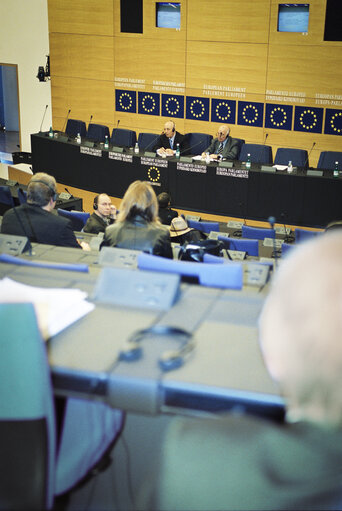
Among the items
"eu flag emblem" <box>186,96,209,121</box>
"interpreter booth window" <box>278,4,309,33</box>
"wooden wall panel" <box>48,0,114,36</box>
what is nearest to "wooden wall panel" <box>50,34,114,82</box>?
"wooden wall panel" <box>48,0,114,36</box>

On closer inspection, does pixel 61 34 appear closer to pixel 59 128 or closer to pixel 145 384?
pixel 59 128

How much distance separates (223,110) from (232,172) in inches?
110

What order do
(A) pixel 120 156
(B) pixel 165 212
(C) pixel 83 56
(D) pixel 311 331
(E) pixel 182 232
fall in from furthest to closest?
(C) pixel 83 56 → (A) pixel 120 156 → (B) pixel 165 212 → (E) pixel 182 232 → (D) pixel 311 331

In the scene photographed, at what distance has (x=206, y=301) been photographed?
4.91 feet

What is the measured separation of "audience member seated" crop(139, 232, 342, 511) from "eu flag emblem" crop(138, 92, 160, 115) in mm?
9774

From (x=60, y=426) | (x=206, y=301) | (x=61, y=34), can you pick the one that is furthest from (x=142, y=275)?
(x=61, y=34)

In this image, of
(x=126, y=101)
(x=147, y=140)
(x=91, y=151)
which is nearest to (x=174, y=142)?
(x=147, y=140)

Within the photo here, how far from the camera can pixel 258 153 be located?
7980 millimetres

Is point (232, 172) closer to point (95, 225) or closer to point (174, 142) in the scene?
point (174, 142)

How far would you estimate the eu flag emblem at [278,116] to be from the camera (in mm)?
9062

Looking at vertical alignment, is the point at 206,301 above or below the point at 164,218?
above

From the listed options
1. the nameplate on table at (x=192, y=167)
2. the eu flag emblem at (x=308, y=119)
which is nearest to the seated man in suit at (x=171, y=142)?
the nameplate on table at (x=192, y=167)

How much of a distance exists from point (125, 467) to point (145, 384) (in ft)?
1.83

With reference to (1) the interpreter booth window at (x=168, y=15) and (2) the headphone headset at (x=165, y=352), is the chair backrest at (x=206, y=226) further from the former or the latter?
(1) the interpreter booth window at (x=168, y=15)
